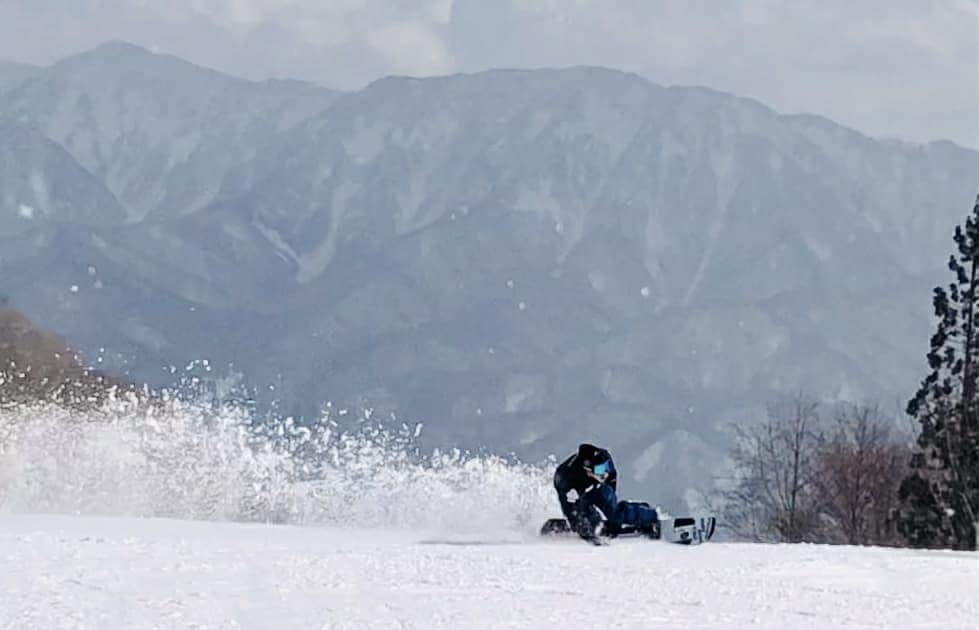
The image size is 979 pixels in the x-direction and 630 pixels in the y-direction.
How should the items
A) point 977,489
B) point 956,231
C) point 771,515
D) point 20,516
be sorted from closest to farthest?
point 20,516
point 977,489
point 956,231
point 771,515

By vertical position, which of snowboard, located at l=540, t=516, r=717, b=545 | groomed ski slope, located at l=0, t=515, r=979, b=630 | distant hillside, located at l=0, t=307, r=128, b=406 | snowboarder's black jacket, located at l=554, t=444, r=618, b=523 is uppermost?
distant hillside, located at l=0, t=307, r=128, b=406

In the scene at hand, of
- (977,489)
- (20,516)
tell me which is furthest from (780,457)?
(20,516)

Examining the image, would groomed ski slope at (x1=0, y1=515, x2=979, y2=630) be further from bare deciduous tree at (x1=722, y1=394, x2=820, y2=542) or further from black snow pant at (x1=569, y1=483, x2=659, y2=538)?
bare deciduous tree at (x1=722, y1=394, x2=820, y2=542)

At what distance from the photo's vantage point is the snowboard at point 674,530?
19922 millimetres

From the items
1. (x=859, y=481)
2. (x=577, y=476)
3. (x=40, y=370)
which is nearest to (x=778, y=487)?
(x=859, y=481)

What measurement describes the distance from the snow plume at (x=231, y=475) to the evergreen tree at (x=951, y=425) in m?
24.3

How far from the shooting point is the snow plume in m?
23.0

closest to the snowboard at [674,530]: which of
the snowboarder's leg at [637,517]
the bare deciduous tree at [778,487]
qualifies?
the snowboarder's leg at [637,517]

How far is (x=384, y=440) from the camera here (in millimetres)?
27031

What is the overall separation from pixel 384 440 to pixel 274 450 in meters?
2.21

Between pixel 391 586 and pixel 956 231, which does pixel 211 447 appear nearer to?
pixel 391 586

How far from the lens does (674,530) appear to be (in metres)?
20.1

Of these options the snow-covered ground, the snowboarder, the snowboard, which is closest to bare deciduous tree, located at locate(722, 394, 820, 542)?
the snow-covered ground

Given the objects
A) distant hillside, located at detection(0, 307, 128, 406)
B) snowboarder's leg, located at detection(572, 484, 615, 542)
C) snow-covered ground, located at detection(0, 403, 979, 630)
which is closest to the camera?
snow-covered ground, located at detection(0, 403, 979, 630)
